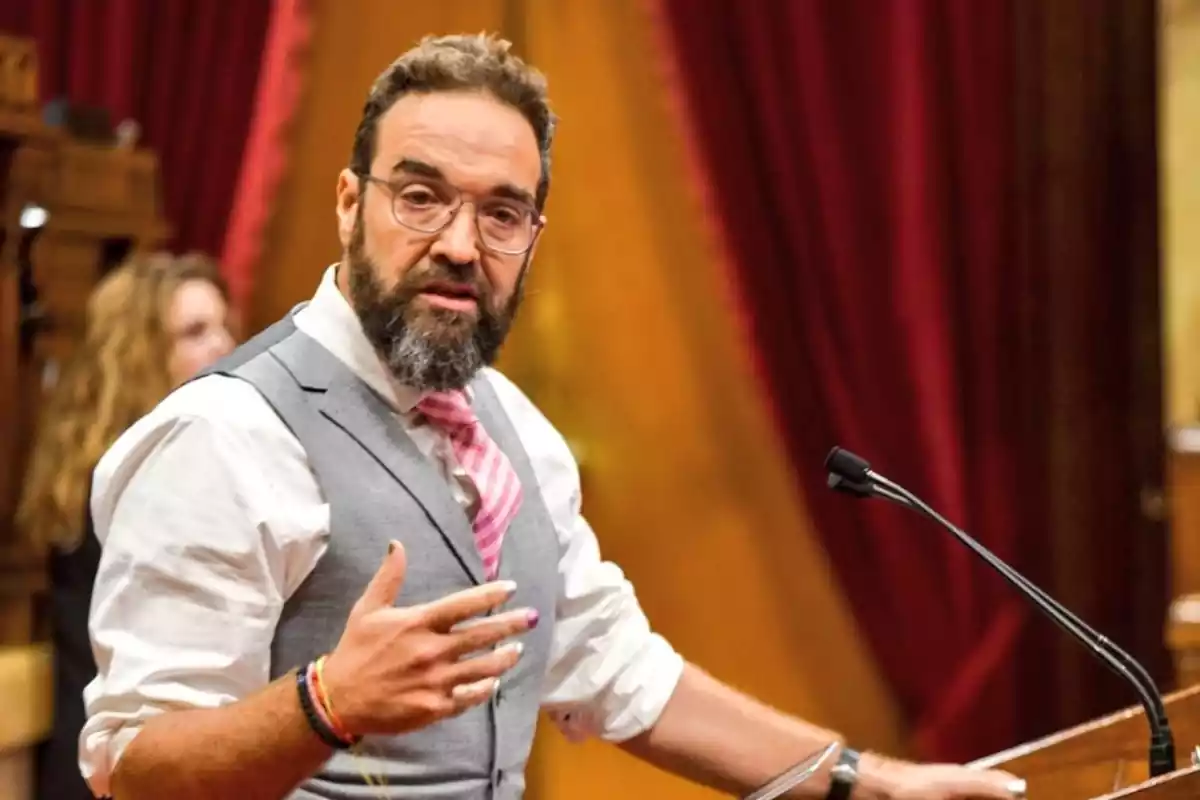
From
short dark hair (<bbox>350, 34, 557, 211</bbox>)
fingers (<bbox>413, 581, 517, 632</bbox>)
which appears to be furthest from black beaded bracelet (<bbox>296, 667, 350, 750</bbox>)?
short dark hair (<bbox>350, 34, 557, 211</bbox>)

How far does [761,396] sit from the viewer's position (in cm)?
260

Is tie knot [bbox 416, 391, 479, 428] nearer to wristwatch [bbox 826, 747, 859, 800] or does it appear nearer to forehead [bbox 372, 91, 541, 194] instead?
forehead [bbox 372, 91, 541, 194]

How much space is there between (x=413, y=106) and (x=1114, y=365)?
1.79 metres

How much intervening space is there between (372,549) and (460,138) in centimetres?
37

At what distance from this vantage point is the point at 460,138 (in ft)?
3.88

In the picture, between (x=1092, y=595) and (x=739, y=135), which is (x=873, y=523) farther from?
(x=739, y=135)

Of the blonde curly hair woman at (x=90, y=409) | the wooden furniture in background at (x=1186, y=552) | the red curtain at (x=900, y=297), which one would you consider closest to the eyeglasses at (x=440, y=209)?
the blonde curly hair woman at (x=90, y=409)

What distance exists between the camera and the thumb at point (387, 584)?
0.91 meters

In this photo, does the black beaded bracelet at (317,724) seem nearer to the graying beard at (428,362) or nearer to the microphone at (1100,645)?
the graying beard at (428,362)

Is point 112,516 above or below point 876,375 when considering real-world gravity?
above

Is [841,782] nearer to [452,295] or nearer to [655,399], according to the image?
[452,295]

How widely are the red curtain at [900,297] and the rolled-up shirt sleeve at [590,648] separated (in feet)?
3.87

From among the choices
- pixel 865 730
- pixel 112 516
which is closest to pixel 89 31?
pixel 112 516

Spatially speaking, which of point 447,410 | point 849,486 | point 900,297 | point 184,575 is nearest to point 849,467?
point 849,486
